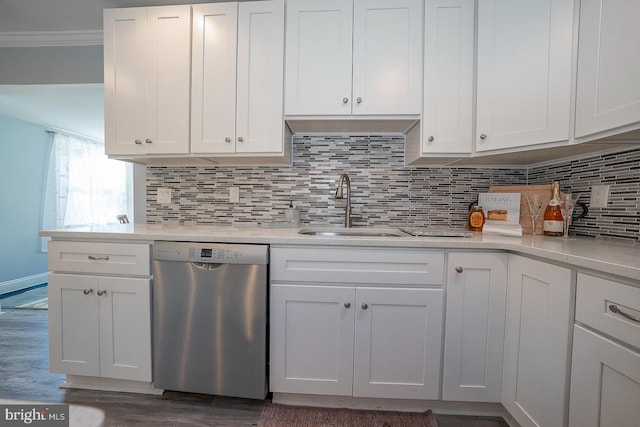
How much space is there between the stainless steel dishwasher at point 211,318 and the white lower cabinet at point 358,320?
10 cm

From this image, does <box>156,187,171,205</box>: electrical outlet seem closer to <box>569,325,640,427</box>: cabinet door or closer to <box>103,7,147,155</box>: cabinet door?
<box>103,7,147,155</box>: cabinet door

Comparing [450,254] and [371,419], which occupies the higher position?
[450,254]

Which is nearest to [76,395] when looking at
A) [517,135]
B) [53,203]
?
[517,135]

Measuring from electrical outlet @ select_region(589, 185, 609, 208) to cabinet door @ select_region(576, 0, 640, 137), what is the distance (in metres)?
0.40

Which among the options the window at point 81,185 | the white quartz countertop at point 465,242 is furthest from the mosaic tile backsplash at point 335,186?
the window at point 81,185

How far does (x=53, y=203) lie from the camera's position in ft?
13.0

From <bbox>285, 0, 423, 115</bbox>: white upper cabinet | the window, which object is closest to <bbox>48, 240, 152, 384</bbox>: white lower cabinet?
<bbox>285, 0, 423, 115</bbox>: white upper cabinet

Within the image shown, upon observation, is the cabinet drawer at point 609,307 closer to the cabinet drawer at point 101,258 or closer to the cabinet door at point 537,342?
the cabinet door at point 537,342

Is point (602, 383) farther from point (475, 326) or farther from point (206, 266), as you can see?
point (206, 266)

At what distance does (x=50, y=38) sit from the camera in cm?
225

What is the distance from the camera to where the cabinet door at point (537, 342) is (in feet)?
3.29

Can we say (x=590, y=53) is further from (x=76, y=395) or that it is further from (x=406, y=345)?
(x=76, y=395)

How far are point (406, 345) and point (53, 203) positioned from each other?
500 centimetres

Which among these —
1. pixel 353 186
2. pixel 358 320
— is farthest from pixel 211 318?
pixel 353 186
